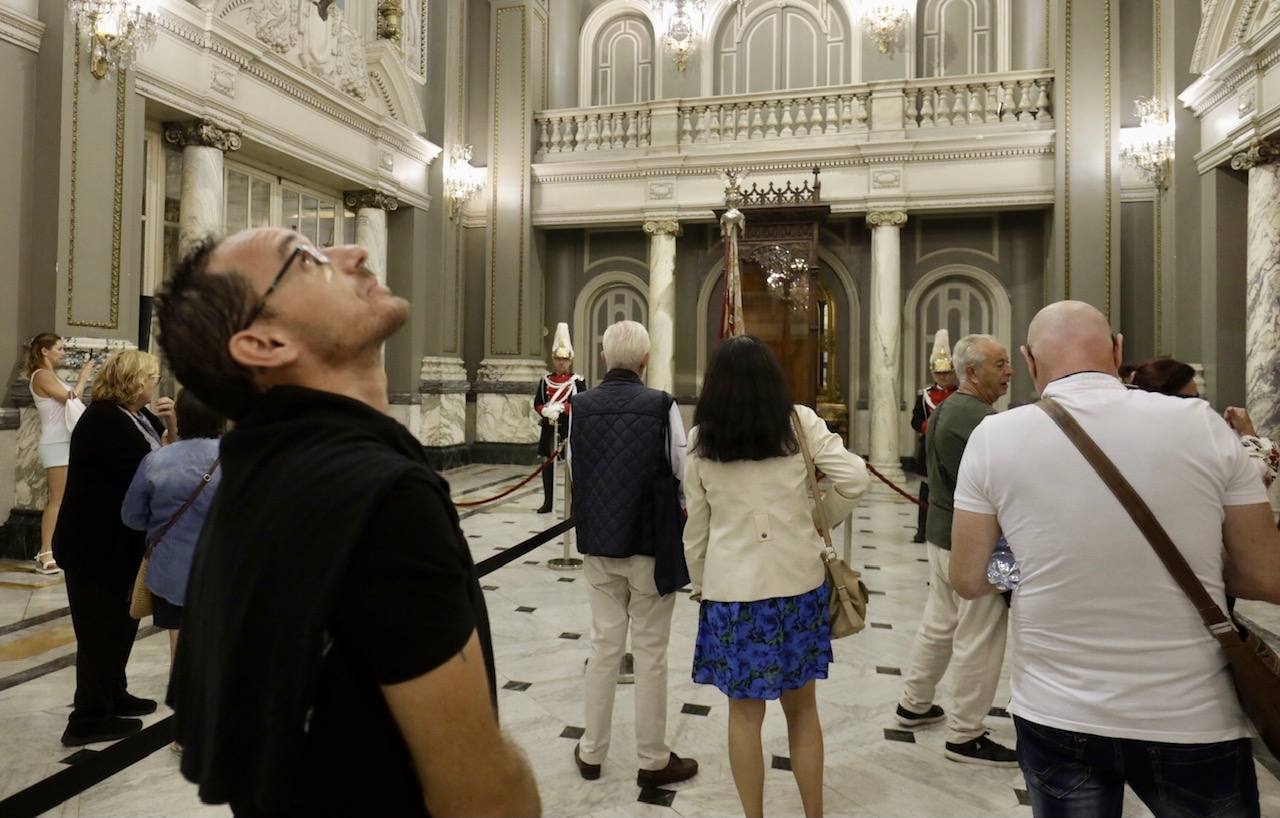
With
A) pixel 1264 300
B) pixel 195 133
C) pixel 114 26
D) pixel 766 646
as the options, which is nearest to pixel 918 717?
pixel 766 646

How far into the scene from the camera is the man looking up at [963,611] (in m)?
2.95

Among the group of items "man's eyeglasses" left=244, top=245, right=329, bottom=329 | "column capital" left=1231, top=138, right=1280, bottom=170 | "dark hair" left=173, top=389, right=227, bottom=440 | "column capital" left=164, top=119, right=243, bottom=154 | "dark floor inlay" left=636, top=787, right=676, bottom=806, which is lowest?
"dark floor inlay" left=636, top=787, right=676, bottom=806

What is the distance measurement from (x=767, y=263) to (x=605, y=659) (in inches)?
348

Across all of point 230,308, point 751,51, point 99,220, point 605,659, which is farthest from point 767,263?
point 230,308

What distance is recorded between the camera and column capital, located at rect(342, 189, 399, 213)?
10.2m

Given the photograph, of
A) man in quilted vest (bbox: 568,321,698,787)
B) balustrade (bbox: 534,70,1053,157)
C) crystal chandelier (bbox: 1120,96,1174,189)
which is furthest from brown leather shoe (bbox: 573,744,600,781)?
balustrade (bbox: 534,70,1053,157)

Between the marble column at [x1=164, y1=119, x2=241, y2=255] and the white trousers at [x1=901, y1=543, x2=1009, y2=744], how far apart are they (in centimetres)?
728

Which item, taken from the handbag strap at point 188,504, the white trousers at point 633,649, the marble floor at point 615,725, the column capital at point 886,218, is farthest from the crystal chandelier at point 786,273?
the handbag strap at point 188,504

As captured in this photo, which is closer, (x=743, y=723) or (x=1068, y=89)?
(x=743, y=723)

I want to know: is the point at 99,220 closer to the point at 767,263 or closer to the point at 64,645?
the point at 64,645

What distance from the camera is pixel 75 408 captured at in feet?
18.2

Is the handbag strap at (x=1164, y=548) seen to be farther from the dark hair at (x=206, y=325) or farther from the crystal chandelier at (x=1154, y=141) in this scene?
the crystal chandelier at (x=1154, y=141)

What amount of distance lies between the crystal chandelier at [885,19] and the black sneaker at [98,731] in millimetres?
11764

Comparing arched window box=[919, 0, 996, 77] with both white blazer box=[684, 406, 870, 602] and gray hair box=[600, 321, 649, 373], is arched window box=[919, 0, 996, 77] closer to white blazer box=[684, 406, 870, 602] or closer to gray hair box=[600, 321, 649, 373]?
gray hair box=[600, 321, 649, 373]
